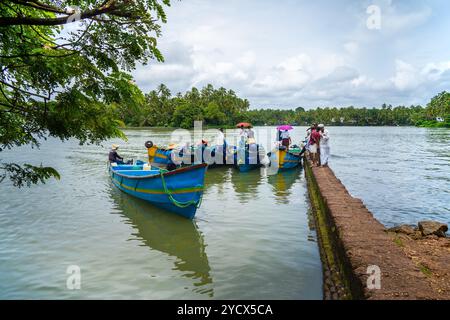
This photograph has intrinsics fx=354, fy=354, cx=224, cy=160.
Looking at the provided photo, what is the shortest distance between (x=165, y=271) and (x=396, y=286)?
419 centimetres

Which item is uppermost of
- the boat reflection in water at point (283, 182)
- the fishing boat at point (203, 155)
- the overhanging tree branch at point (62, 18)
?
the overhanging tree branch at point (62, 18)

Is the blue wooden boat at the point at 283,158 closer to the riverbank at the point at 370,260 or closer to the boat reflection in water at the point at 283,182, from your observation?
the boat reflection in water at the point at 283,182

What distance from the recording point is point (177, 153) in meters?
21.1

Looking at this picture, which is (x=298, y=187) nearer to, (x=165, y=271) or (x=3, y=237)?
(x=165, y=271)

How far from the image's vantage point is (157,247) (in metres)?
8.29

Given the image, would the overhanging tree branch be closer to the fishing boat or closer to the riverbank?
the riverbank

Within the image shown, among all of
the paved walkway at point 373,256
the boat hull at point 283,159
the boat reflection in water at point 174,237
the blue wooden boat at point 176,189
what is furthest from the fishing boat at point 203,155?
the paved walkway at point 373,256

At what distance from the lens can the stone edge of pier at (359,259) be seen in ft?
13.9

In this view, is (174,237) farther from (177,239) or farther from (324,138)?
(324,138)

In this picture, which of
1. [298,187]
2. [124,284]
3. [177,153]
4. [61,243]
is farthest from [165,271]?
[177,153]

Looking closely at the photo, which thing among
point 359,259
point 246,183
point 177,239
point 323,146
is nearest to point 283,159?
point 323,146

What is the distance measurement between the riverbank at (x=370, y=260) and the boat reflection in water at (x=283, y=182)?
444cm

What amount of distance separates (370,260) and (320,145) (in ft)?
37.9

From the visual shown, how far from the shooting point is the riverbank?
4.27m
